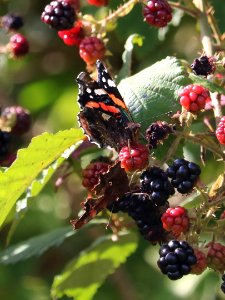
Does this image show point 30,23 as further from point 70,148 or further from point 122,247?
point 70,148

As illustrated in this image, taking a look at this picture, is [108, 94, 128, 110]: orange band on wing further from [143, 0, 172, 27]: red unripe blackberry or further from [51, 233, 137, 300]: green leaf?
[51, 233, 137, 300]: green leaf

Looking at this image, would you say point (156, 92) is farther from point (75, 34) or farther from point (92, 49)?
point (75, 34)

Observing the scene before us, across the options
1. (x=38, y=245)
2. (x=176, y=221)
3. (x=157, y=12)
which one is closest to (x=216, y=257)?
(x=176, y=221)

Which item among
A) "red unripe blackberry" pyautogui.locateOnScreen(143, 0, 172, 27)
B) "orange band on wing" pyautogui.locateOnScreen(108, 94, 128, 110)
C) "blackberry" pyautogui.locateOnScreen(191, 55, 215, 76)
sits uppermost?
"red unripe blackberry" pyautogui.locateOnScreen(143, 0, 172, 27)

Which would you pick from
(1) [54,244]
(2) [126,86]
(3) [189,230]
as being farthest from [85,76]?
(1) [54,244]

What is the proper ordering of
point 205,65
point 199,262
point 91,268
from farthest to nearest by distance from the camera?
point 91,268
point 205,65
point 199,262

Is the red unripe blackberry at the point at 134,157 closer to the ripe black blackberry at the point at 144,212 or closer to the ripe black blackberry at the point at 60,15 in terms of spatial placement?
the ripe black blackberry at the point at 144,212

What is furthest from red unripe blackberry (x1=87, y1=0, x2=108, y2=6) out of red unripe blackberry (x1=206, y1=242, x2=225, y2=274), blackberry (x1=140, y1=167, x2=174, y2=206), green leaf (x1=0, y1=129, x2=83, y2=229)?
red unripe blackberry (x1=206, y1=242, x2=225, y2=274)
